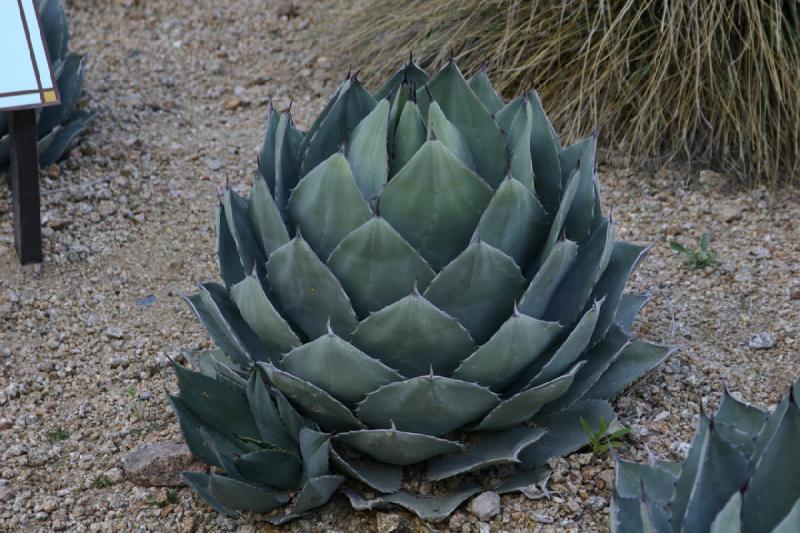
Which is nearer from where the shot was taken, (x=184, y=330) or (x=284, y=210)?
(x=284, y=210)

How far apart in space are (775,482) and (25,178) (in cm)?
225

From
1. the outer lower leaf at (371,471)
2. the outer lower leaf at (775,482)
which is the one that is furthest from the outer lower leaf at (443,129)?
the outer lower leaf at (775,482)

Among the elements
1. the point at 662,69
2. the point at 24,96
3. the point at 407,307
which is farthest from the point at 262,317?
the point at 662,69

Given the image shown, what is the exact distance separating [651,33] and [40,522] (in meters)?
2.63

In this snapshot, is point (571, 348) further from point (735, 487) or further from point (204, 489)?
point (204, 489)

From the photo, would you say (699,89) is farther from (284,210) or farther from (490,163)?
(284,210)

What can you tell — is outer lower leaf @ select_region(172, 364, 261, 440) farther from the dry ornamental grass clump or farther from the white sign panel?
the dry ornamental grass clump

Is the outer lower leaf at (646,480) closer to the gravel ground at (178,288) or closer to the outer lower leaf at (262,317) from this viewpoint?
the gravel ground at (178,288)

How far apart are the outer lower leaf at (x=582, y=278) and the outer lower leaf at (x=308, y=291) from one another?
0.44 m

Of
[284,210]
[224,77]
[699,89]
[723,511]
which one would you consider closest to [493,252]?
[284,210]

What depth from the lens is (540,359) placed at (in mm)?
1979

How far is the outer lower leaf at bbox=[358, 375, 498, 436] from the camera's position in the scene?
184cm

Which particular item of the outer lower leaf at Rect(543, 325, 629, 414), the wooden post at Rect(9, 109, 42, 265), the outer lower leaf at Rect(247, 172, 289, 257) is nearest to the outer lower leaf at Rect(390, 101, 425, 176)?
the outer lower leaf at Rect(247, 172, 289, 257)

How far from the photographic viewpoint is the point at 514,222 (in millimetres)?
1913
